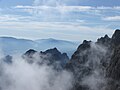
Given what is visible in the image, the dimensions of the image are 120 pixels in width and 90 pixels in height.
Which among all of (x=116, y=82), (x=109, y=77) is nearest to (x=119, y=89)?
(x=116, y=82)

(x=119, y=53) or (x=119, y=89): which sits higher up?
(x=119, y=53)

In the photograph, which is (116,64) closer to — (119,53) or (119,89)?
(119,53)

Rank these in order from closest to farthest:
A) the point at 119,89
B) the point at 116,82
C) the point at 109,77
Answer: the point at 119,89, the point at 116,82, the point at 109,77

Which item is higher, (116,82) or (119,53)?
(119,53)

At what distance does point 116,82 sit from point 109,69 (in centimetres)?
1723

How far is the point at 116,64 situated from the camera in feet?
587

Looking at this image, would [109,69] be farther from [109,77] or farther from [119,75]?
Result: [119,75]

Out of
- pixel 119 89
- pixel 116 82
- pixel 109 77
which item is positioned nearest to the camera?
pixel 119 89

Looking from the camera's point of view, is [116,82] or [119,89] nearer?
[119,89]

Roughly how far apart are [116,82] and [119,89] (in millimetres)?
11194

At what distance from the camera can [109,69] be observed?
623 feet

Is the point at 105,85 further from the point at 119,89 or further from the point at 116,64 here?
the point at 119,89

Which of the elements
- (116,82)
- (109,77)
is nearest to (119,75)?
(116,82)

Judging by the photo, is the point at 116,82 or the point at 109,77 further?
the point at 109,77
